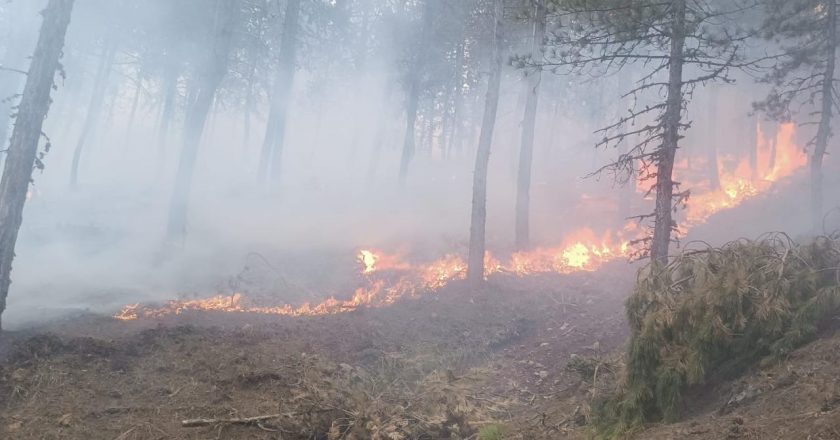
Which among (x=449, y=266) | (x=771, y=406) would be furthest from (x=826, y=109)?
(x=771, y=406)

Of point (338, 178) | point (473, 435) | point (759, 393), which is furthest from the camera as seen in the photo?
point (338, 178)

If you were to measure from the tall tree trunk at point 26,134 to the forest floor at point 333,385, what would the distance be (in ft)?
4.92

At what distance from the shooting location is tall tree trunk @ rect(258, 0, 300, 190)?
23.7 metres

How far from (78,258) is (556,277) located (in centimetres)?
1568

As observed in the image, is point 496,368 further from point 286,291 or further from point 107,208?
point 107,208

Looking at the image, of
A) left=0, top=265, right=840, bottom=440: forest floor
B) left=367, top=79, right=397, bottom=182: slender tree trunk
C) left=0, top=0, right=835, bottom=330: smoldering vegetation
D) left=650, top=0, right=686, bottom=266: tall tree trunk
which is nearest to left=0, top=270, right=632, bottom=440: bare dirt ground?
left=0, top=265, right=840, bottom=440: forest floor

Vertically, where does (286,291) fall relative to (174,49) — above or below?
below

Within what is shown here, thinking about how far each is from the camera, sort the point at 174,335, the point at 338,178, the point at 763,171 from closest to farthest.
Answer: the point at 174,335 < the point at 763,171 < the point at 338,178

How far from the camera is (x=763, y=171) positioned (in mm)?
28250

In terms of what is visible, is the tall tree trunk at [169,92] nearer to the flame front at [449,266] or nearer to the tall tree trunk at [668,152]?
the flame front at [449,266]

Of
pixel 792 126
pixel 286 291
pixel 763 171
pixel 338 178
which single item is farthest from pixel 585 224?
pixel 338 178

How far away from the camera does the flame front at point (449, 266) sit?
43.1ft

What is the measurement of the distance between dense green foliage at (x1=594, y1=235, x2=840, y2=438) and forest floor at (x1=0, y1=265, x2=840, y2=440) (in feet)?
0.85

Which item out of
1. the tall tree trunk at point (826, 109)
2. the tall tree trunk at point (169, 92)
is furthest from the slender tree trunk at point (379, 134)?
the tall tree trunk at point (826, 109)
